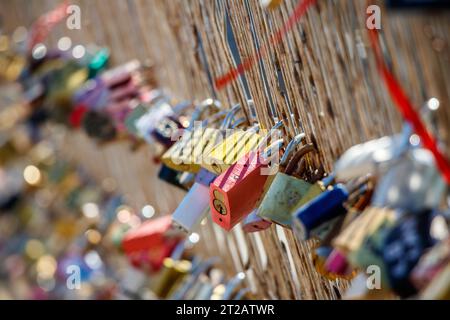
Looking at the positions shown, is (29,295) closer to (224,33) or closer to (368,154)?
(224,33)

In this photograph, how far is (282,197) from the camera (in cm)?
149

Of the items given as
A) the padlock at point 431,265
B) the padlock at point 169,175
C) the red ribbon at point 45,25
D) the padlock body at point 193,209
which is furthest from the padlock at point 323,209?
the red ribbon at point 45,25

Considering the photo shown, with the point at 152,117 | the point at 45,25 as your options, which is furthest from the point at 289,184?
the point at 45,25

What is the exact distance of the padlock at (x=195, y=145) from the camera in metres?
1.73

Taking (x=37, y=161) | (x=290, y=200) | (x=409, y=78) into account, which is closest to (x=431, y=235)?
(x=409, y=78)

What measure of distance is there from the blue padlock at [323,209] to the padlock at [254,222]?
26cm

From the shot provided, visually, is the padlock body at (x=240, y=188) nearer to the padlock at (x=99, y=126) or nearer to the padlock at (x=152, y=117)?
the padlock at (x=152, y=117)

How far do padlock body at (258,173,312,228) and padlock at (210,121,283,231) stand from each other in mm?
68

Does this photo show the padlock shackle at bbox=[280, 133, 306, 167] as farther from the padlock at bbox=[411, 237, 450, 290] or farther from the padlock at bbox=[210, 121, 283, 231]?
the padlock at bbox=[411, 237, 450, 290]

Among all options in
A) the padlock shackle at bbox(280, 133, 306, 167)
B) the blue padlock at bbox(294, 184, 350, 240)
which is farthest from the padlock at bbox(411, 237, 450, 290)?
the padlock shackle at bbox(280, 133, 306, 167)

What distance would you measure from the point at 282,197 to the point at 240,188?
0.10 m

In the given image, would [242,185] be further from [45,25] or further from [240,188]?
[45,25]

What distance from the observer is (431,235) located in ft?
3.54

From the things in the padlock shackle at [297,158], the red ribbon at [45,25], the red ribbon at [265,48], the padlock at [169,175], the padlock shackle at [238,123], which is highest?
the red ribbon at [45,25]
